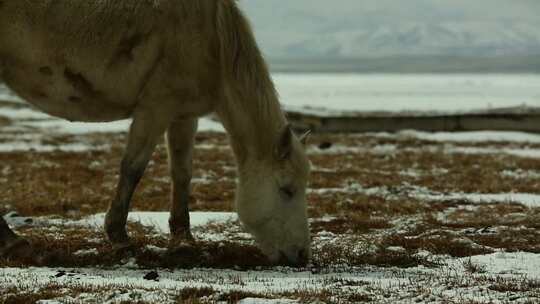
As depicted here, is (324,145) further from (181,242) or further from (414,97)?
(414,97)

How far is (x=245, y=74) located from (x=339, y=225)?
10.2 ft

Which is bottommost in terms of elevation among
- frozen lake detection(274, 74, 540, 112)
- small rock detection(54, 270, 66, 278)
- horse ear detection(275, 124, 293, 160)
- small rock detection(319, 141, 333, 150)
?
frozen lake detection(274, 74, 540, 112)

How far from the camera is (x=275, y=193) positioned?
299 inches

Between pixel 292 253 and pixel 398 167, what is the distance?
9.89 m

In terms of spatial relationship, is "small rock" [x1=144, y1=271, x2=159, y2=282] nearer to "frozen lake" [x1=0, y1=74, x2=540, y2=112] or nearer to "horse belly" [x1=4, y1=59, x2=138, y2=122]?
"horse belly" [x1=4, y1=59, x2=138, y2=122]

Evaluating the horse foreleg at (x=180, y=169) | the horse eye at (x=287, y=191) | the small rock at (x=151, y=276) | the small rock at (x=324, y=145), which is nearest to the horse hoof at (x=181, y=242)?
the horse foreleg at (x=180, y=169)

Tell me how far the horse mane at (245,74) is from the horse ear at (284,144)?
20 centimetres

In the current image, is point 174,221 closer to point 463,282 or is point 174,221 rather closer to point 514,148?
point 463,282

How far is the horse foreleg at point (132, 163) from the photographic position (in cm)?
757

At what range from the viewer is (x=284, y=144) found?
7512 mm

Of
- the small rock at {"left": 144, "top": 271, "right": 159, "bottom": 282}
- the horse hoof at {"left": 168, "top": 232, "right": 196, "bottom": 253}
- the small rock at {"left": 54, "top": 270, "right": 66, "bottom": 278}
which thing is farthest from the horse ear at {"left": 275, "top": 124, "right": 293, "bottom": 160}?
Answer: the small rock at {"left": 54, "top": 270, "right": 66, "bottom": 278}

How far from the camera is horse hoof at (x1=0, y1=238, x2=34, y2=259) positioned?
734 cm

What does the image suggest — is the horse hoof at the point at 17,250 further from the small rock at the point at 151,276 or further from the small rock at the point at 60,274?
the small rock at the point at 151,276

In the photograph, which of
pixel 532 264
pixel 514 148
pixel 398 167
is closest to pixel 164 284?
pixel 532 264
